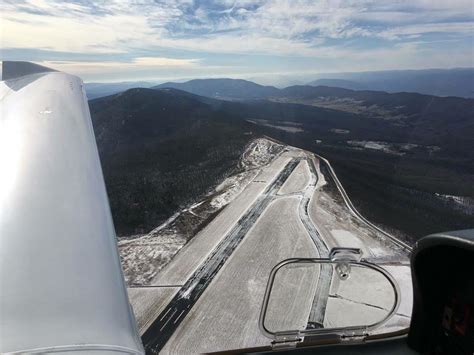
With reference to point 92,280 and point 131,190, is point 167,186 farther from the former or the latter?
point 92,280

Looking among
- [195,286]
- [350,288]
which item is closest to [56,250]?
[350,288]

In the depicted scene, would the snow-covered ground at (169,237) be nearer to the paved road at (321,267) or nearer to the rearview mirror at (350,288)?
the paved road at (321,267)

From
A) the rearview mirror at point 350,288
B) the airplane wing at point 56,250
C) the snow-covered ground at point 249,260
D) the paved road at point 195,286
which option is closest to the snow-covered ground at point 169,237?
the snow-covered ground at point 249,260

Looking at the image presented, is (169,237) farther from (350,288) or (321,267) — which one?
(321,267)

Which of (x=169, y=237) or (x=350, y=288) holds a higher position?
(x=350, y=288)

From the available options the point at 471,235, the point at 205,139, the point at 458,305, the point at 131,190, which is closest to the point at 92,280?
the point at 471,235

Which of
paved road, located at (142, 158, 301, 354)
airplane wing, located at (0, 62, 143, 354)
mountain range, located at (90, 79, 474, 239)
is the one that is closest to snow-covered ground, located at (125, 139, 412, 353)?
paved road, located at (142, 158, 301, 354)
